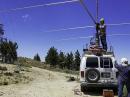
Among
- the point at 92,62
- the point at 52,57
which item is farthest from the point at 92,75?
the point at 52,57

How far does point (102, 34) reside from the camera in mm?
19281

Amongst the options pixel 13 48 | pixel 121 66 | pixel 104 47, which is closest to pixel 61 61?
pixel 13 48

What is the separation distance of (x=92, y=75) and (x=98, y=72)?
329 mm

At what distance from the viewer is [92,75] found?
1641cm

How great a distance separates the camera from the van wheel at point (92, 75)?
1633 cm

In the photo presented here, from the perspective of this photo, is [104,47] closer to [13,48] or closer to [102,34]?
[102,34]

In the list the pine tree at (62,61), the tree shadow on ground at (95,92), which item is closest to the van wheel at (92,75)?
the tree shadow on ground at (95,92)

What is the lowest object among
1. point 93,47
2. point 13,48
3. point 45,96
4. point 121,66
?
point 45,96

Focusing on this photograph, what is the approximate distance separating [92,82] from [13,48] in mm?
68726

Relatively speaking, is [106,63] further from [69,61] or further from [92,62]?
[69,61]

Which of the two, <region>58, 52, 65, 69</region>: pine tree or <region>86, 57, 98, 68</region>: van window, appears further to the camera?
<region>58, 52, 65, 69</region>: pine tree

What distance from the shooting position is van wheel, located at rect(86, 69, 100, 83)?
16328mm

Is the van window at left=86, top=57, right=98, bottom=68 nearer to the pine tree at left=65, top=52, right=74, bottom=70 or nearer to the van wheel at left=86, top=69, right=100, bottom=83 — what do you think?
the van wheel at left=86, top=69, right=100, bottom=83

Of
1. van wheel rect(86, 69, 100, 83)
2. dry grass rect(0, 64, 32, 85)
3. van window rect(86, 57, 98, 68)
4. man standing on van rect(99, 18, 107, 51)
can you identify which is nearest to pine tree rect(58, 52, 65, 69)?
dry grass rect(0, 64, 32, 85)
